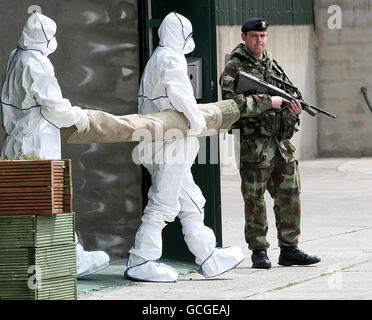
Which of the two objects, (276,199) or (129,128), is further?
(276,199)

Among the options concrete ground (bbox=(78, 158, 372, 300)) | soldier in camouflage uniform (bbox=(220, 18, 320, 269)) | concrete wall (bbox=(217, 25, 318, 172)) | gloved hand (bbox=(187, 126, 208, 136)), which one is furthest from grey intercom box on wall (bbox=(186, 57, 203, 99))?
concrete wall (bbox=(217, 25, 318, 172))

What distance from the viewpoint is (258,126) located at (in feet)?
28.8

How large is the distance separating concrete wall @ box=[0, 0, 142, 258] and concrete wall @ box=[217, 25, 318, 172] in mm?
9733

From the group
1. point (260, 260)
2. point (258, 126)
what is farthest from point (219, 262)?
point (258, 126)

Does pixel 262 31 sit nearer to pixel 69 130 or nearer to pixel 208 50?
pixel 208 50

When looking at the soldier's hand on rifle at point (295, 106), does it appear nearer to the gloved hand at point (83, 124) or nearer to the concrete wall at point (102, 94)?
the concrete wall at point (102, 94)


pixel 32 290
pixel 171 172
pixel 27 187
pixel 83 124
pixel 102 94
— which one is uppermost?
pixel 102 94

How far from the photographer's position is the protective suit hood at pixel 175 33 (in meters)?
8.22

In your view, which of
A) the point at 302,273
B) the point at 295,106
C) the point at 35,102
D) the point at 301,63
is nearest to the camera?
the point at 35,102

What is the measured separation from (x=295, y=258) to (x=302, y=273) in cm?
42

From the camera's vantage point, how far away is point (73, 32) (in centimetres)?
948

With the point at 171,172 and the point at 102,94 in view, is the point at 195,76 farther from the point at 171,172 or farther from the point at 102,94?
the point at 171,172

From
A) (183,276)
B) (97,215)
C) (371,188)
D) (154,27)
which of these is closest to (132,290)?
(183,276)

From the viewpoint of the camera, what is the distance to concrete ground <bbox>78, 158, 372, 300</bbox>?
25.0ft
